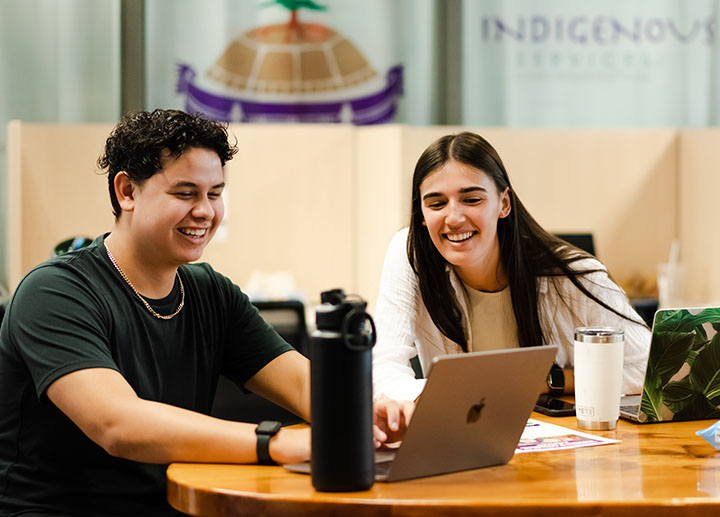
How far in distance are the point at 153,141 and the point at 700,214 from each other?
321 centimetres

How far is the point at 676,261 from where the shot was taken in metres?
4.34

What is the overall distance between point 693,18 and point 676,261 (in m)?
1.55

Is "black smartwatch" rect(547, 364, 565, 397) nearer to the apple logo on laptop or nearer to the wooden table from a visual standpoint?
the wooden table

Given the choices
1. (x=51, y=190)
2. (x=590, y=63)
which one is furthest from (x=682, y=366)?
(x=590, y=63)

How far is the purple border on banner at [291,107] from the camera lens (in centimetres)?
472

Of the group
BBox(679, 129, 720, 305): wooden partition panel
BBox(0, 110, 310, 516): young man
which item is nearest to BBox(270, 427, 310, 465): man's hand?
BBox(0, 110, 310, 516): young man

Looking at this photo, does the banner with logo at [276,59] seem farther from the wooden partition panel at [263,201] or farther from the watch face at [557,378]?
the watch face at [557,378]

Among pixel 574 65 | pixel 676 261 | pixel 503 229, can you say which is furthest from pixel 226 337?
pixel 574 65

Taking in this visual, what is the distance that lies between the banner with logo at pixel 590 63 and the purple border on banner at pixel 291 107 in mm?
429

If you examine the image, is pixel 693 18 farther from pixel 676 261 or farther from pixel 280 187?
pixel 280 187

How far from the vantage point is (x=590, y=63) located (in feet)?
16.7

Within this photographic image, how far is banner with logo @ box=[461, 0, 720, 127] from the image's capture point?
501 centimetres

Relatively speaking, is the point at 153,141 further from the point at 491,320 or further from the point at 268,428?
the point at 491,320

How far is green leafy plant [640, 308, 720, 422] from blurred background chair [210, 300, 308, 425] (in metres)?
1.06
